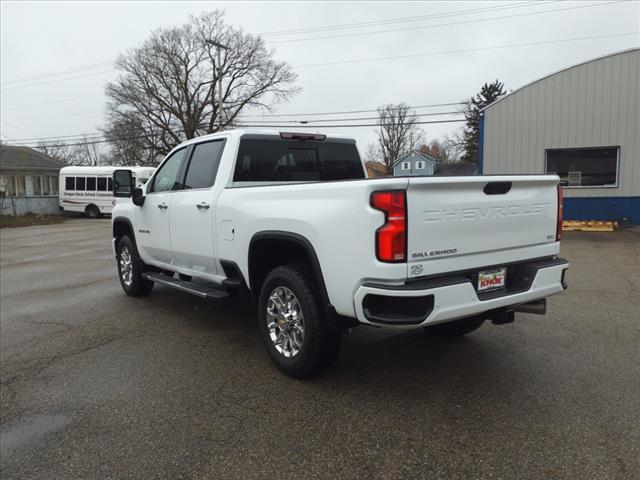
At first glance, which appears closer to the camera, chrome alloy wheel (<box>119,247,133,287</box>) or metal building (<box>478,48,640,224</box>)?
chrome alloy wheel (<box>119,247,133,287</box>)

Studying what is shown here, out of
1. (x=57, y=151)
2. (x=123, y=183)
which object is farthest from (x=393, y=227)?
(x=57, y=151)

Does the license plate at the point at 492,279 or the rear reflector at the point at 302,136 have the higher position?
the rear reflector at the point at 302,136

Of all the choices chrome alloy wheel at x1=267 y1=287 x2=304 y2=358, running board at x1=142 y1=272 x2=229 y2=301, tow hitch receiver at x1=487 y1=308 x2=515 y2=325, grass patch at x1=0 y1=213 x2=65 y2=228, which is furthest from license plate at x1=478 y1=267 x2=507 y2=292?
grass patch at x1=0 y1=213 x2=65 y2=228

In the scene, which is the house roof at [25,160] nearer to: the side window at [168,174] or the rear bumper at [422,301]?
the side window at [168,174]

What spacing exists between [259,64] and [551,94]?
3086 cm

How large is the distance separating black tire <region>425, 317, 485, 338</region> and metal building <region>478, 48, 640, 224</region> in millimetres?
12138

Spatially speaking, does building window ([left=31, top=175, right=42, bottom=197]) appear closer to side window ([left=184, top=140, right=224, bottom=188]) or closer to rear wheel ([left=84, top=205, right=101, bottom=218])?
rear wheel ([left=84, top=205, right=101, bottom=218])

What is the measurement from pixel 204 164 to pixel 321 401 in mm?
2822

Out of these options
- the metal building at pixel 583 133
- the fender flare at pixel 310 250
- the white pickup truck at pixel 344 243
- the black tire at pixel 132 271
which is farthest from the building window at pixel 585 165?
the fender flare at pixel 310 250

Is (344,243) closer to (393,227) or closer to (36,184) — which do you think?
(393,227)

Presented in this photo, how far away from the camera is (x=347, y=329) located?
3617 millimetres

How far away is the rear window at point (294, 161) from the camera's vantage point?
4.84 meters

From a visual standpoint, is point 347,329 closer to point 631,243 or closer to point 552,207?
point 552,207

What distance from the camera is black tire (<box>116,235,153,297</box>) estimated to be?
662cm
